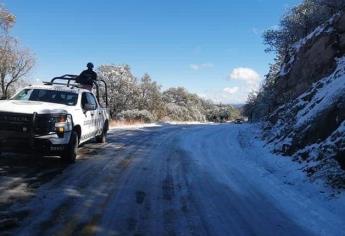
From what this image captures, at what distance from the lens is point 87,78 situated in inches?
614

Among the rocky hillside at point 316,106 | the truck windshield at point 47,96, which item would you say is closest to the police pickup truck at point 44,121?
the truck windshield at point 47,96

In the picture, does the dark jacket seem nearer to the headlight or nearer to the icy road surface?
the icy road surface

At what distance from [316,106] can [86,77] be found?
7641mm

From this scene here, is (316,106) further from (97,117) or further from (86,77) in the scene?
(86,77)

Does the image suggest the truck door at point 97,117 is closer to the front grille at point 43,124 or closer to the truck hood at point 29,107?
the truck hood at point 29,107

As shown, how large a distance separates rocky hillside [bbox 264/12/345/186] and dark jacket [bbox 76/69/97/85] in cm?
657

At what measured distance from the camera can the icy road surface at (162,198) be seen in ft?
20.6

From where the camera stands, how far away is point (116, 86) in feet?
181

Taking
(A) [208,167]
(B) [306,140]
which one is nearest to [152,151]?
(A) [208,167]

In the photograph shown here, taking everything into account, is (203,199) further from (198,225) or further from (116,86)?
(116,86)

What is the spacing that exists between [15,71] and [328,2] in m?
31.2

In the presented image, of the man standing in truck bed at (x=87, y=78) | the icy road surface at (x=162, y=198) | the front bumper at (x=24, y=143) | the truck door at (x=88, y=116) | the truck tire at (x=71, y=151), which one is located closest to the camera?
the icy road surface at (x=162, y=198)

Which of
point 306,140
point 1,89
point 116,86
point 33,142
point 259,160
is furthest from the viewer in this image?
point 116,86

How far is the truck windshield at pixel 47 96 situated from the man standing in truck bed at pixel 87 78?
3326 mm
